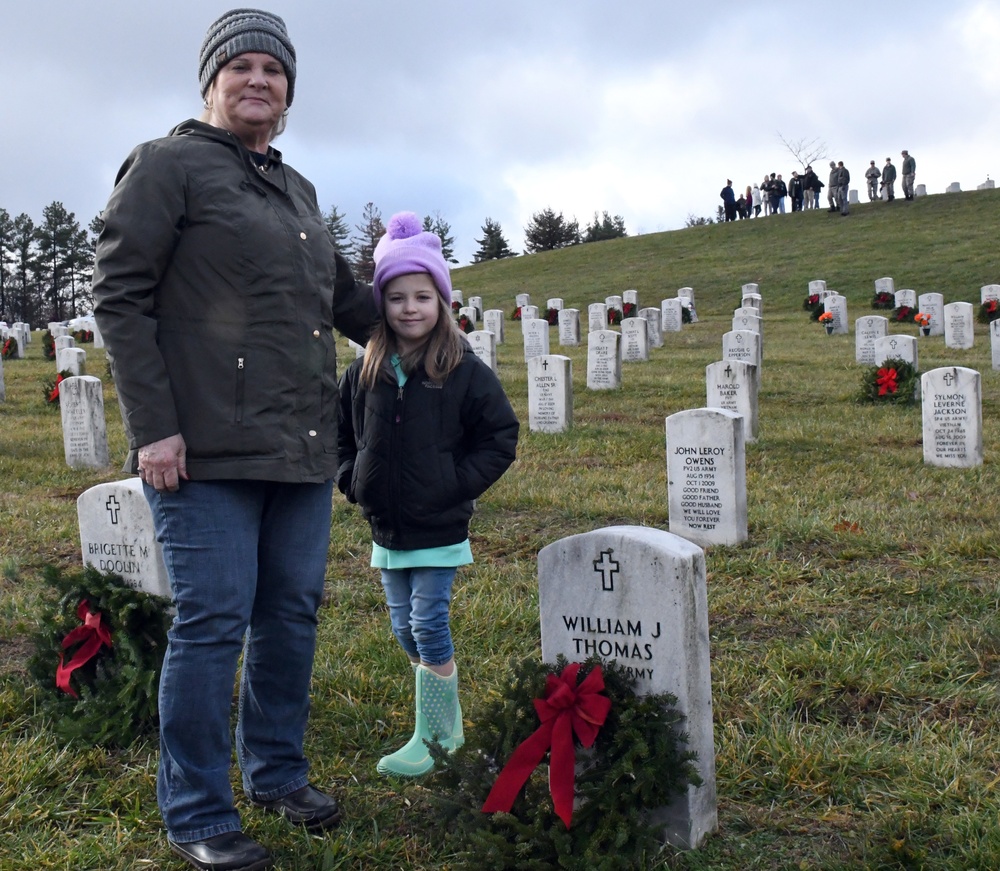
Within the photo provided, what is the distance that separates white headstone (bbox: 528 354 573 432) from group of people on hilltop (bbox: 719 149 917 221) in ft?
113

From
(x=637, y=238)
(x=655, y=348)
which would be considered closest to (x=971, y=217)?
(x=637, y=238)

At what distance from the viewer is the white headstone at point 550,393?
10.4 meters

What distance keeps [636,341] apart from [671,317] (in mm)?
6013

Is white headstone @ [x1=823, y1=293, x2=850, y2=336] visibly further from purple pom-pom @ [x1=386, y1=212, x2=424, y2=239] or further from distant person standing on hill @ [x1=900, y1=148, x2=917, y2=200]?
distant person standing on hill @ [x1=900, y1=148, x2=917, y2=200]

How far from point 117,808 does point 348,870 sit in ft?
2.84

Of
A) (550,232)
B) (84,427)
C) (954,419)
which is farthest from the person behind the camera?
(550,232)

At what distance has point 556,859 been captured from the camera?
271cm

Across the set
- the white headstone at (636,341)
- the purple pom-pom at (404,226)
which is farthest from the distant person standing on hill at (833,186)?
the purple pom-pom at (404,226)

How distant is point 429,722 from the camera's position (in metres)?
3.46

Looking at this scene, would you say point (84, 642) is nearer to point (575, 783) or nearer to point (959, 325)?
point (575, 783)

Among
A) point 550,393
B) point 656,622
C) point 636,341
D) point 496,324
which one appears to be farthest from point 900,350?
point 496,324

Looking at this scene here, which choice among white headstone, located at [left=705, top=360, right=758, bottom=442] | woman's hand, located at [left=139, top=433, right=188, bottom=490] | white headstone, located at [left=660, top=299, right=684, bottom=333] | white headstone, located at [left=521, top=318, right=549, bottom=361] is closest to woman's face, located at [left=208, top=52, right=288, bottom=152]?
woman's hand, located at [left=139, top=433, right=188, bottom=490]

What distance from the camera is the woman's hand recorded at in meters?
2.70

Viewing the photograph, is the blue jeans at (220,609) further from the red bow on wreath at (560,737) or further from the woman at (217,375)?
the red bow on wreath at (560,737)
